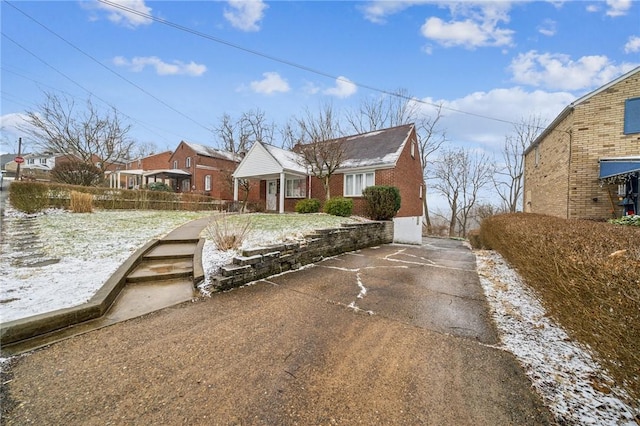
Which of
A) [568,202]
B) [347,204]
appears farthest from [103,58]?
[568,202]

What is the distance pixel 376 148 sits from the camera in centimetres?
1552

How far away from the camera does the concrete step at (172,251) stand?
5461 millimetres

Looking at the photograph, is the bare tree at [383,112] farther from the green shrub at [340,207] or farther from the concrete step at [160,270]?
the concrete step at [160,270]

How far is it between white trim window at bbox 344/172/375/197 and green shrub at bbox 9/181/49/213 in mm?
14378

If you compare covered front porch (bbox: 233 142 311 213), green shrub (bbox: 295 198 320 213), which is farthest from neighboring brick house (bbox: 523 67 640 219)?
covered front porch (bbox: 233 142 311 213)

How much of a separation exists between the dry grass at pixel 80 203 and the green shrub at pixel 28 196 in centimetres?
99

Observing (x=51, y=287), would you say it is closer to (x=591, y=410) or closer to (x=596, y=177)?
(x=591, y=410)

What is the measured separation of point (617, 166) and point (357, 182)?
10.0 metres

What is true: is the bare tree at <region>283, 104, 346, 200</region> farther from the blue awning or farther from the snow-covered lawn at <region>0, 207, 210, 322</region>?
the blue awning

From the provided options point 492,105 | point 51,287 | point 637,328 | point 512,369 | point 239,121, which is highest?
point 239,121

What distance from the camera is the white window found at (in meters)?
16.9

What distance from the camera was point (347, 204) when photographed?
41.2ft

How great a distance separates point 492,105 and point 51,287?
72.3ft

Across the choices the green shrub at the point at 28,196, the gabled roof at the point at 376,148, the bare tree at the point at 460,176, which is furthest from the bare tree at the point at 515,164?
the green shrub at the point at 28,196
